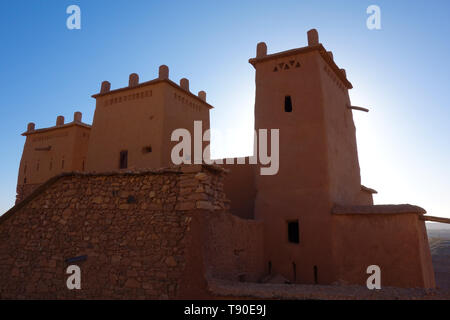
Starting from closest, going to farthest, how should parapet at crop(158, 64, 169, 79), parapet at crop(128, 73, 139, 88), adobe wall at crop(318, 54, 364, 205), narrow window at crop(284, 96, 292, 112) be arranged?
adobe wall at crop(318, 54, 364, 205), narrow window at crop(284, 96, 292, 112), parapet at crop(158, 64, 169, 79), parapet at crop(128, 73, 139, 88)

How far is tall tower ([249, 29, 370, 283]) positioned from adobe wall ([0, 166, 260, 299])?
2.32 metres

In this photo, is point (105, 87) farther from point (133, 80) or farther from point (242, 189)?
point (242, 189)

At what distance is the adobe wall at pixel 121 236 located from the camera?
604 centimetres

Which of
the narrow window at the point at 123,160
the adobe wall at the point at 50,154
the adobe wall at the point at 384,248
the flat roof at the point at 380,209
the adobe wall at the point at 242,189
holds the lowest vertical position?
the adobe wall at the point at 384,248

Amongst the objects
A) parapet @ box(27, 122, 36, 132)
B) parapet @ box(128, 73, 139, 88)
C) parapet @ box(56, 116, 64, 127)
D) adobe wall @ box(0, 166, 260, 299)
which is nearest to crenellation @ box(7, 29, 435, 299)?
adobe wall @ box(0, 166, 260, 299)

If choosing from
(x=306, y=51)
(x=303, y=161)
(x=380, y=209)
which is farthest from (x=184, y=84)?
(x=380, y=209)

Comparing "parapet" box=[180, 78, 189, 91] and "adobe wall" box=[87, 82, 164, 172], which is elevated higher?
"parapet" box=[180, 78, 189, 91]

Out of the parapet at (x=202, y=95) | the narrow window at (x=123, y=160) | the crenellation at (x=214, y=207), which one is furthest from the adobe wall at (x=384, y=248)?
the parapet at (x=202, y=95)

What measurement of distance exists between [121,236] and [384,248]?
6.33 m

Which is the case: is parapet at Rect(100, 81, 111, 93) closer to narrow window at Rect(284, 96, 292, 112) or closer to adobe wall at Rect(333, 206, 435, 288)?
narrow window at Rect(284, 96, 292, 112)

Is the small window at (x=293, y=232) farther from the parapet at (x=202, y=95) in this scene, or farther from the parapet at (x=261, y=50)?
the parapet at (x=202, y=95)

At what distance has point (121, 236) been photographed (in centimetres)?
654

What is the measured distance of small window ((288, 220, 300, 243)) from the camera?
381 inches

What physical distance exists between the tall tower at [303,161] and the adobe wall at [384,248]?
1.08 ft
